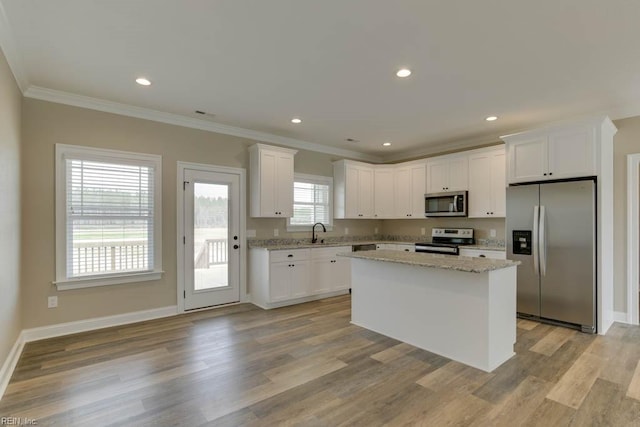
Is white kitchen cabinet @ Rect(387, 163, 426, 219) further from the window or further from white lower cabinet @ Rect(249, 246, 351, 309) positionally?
the window

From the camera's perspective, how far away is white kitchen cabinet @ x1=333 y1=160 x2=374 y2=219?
20.2 feet

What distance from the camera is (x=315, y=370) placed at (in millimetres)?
2863

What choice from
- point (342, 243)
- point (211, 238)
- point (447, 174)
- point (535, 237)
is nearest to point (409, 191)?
point (447, 174)

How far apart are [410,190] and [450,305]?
11.3 feet

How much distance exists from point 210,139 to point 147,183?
1.09m

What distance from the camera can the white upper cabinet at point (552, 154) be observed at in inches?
151

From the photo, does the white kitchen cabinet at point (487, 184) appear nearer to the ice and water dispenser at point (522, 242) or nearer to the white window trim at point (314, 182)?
the ice and water dispenser at point (522, 242)

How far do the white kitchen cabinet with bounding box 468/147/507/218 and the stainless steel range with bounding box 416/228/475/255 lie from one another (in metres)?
0.41

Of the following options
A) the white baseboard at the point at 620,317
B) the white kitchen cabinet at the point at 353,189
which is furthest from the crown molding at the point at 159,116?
the white baseboard at the point at 620,317

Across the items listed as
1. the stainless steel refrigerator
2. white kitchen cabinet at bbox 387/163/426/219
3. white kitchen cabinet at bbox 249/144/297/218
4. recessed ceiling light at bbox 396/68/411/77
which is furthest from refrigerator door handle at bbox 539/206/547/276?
white kitchen cabinet at bbox 249/144/297/218

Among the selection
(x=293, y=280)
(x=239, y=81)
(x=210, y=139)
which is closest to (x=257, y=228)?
(x=293, y=280)

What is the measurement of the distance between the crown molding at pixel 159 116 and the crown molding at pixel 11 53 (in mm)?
215

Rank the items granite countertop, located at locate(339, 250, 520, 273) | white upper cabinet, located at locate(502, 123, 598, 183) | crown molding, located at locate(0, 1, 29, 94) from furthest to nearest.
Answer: white upper cabinet, located at locate(502, 123, 598, 183) → granite countertop, located at locate(339, 250, 520, 273) → crown molding, located at locate(0, 1, 29, 94)

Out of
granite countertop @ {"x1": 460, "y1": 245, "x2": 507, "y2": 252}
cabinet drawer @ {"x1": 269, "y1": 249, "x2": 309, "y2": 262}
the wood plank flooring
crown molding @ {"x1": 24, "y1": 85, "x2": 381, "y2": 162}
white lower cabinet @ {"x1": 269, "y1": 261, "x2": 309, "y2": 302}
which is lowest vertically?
the wood plank flooring
